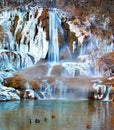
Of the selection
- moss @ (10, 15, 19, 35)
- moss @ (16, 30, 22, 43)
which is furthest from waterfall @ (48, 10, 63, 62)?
moss @ (10, 15, 19, 35)

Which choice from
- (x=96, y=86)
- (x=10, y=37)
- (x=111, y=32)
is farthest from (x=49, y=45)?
(x=96, y=86)

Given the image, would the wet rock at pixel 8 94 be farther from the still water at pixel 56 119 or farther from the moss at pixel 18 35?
the moss at pixel 18 35

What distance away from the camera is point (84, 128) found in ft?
36.0

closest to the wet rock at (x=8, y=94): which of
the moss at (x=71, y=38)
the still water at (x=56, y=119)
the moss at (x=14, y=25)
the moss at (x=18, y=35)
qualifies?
the still water at (x=56, y=119)

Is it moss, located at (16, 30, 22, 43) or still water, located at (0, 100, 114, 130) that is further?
moss, located at (16, 30, 22, 43)

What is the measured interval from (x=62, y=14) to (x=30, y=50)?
11.6 ft

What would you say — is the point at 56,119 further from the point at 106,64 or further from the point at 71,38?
the point at 71,38

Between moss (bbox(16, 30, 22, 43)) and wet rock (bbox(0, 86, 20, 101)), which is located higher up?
moss (bbox(16, 30, 22, 43))

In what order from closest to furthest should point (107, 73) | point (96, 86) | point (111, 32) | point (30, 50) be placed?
1. point (96, 86)
2. point (107, 73)
3. point (30, 50)
4. point (111, 32)

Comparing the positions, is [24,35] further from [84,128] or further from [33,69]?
[84,128]

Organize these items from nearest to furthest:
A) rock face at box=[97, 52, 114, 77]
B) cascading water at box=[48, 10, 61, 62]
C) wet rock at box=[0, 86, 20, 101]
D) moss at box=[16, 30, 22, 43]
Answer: wet rock at box=[0, 86, 20, 101]
rock face at box=[97, 52, 114, 77]
cascading water at box=[48, 10, 61, 62]
moss at box=[16, 30, 22, 43]

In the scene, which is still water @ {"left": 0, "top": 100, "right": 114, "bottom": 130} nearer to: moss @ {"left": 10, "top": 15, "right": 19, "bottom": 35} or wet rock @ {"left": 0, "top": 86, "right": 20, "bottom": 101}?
wet rock @ {"left": 0, "top": 86, "right": 20, "bottom": 101}

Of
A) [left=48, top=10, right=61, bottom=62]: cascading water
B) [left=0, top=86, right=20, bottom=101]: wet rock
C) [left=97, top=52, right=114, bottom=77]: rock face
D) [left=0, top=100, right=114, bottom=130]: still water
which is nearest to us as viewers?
[left=0, top=100, right=114, bottom=130]: still water

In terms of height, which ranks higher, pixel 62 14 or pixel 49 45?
pixel 62 14
